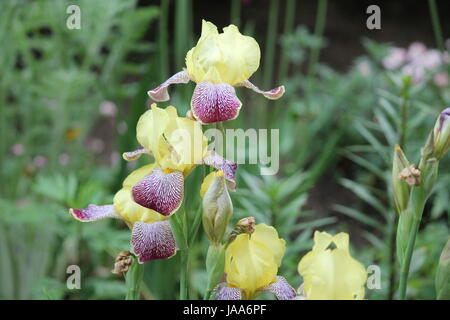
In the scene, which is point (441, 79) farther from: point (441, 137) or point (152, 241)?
point (152, 241)

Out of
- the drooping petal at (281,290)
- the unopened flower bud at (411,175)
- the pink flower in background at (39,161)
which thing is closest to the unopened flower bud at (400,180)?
the unopened flower bud at (411,175)

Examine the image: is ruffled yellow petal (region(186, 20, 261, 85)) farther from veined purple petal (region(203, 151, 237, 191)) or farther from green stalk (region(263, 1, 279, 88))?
green stalk (region(263, 1, 279, 88))

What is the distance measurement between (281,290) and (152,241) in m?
0.10

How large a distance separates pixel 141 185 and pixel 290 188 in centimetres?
51

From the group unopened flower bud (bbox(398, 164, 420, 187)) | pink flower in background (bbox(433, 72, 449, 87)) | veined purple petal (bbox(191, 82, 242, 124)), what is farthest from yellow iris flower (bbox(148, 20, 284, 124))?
pink flower in background (bbox(433, 72, 449, 87))

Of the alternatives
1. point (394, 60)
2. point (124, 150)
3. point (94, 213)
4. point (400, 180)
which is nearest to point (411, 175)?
point (400, 180)

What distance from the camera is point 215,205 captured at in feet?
1.41

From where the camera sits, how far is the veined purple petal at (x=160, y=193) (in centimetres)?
41

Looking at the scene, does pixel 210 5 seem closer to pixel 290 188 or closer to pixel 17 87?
pixel 17 87

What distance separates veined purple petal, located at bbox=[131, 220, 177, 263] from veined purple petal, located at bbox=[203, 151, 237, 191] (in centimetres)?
5

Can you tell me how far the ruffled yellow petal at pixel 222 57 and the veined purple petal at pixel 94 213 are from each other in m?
0.11

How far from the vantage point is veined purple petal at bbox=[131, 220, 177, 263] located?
1.40 feet

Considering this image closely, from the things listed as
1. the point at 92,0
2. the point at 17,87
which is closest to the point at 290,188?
the point at 92,0

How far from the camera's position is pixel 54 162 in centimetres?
138
